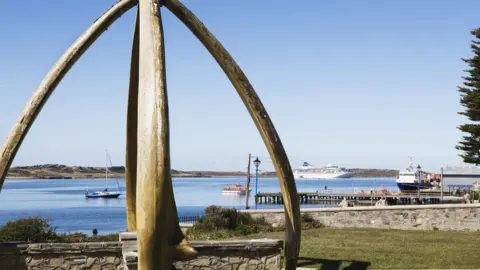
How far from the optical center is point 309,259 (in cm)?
1764

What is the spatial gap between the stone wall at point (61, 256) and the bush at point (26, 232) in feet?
21.0

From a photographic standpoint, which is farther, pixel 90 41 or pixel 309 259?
pixel 309 259

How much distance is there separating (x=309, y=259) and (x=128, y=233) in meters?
6.84

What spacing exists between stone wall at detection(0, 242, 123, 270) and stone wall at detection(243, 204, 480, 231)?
18.5m

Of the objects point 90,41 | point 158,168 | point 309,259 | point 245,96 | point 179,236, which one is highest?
point 90,41

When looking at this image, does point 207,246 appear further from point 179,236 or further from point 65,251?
point 179,236

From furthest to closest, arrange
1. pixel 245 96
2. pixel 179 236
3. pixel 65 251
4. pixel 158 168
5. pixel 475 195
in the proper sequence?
pixel 475 195, pixel 65 251, pixel 245 96, pixel 179 236, pixel 158 168

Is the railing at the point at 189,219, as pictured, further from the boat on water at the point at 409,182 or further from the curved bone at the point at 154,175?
the boat on water at the point at 409,182

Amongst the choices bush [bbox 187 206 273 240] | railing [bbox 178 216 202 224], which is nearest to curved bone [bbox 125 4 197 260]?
bush [bbox 187 206 273 240]

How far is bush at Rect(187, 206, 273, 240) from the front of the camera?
25.9 meters

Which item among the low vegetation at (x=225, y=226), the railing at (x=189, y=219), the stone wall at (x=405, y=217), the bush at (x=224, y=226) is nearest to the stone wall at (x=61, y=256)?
the low vegetation at (x=225, y=226)

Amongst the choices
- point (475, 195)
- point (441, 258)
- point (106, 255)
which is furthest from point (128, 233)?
point (475, 195)

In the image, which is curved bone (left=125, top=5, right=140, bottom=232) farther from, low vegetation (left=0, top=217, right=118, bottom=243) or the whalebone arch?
low vegetation (left=0, top=217, right=118, bottom=243)

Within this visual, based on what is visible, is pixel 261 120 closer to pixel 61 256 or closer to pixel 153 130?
pixel 153 130
